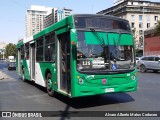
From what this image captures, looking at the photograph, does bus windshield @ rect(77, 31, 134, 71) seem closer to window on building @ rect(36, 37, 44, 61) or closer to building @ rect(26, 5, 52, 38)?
window on building @ rect(36, 37, 44, 61)

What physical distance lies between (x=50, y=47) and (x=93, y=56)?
9.31 feet

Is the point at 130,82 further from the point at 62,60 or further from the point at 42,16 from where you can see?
the point at 42,16

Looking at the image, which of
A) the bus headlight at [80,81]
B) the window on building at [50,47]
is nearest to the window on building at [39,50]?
the window on building at [50,47]

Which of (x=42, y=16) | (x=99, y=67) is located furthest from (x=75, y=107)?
(x=42, y=16)

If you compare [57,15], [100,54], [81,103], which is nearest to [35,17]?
[57,15]

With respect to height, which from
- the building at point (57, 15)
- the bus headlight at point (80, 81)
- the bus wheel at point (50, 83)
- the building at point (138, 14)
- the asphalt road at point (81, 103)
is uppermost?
the building at point (138, 14)

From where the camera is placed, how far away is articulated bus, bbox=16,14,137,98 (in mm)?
8422

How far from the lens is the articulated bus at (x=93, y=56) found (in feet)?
27.6

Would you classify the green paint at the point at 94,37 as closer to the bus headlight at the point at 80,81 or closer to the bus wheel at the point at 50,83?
the bus headlight at the point at 80,81

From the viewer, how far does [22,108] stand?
8.84 metres

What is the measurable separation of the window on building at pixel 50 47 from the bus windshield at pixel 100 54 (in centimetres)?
225

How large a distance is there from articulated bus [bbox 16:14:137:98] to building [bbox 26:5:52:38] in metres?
27.5

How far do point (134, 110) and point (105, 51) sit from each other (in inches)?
79.1

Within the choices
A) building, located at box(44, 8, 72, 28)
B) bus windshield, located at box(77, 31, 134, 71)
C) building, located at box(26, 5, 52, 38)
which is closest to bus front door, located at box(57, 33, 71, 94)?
bus windshield, located at box(77, 31, 134, 71)
